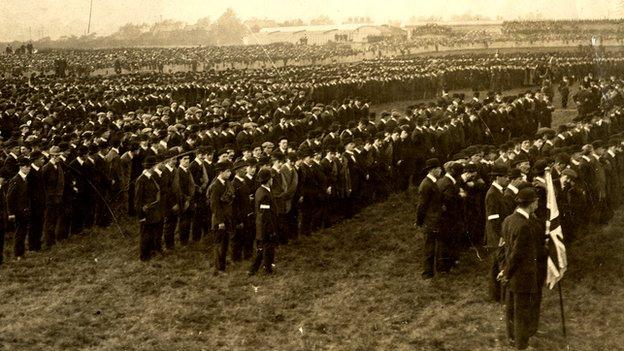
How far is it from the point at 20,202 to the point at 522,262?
7.88 metres

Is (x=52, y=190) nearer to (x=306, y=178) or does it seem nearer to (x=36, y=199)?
(x=36, y=199)

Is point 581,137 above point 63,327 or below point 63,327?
above

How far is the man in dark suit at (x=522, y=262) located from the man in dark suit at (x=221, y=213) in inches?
169

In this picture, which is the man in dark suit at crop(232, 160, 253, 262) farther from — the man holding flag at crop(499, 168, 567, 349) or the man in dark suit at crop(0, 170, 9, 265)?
the man holding flag at crop(499, 168, 567, 349)

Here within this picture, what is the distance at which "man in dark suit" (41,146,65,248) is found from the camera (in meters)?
10.8

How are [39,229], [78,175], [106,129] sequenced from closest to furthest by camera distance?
[39,229] → [78,175] → [106,129]

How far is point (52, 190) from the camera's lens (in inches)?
429

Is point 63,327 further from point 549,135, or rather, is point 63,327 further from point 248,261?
point 549,135

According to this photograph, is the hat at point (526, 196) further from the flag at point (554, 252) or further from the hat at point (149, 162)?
the hat at point (149, 162)

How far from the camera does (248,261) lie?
→ 32.8 ft

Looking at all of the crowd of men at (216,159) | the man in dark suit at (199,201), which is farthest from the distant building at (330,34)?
the man in dark suit at (199,201)

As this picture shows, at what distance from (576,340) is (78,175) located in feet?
29.1

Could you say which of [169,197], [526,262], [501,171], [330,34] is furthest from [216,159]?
[330,34]

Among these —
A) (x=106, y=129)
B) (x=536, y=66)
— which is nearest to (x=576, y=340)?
(x=106, y=129)
